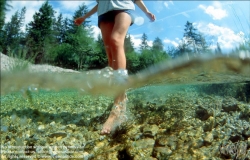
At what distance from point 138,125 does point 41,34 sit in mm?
6025

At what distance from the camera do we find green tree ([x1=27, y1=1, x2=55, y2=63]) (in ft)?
17.6

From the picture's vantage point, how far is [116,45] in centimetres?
207

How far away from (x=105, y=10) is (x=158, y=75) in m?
0.88

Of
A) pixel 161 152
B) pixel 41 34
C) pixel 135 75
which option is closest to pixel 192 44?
pixel 135 75

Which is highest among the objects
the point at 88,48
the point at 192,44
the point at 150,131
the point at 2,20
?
the point at 2,20

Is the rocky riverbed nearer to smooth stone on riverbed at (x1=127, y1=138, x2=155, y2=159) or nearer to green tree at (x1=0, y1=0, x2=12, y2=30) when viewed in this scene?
smooth stone on riverbed at (x1=127, y1=138, x2=155, y2=159)

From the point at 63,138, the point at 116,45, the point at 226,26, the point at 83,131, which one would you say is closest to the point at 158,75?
the point at 116,45

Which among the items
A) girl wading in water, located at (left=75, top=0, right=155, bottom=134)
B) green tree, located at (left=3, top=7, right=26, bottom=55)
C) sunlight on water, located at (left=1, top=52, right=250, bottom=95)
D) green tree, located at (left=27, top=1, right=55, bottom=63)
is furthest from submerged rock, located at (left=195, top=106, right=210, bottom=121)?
green tree, located at (left=3, top=7, right=26, bottom=55)

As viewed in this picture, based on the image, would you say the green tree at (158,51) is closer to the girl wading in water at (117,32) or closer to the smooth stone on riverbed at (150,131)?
the girl wading in water at (117,32)

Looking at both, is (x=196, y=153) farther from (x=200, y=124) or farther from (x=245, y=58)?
(x=245, y=58)

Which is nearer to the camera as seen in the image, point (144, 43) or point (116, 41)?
point (116, 41)

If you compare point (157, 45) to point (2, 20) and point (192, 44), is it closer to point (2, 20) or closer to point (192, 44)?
point (192, 44)

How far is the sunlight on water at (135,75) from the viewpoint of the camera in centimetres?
219

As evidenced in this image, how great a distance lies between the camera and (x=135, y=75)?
246cm
